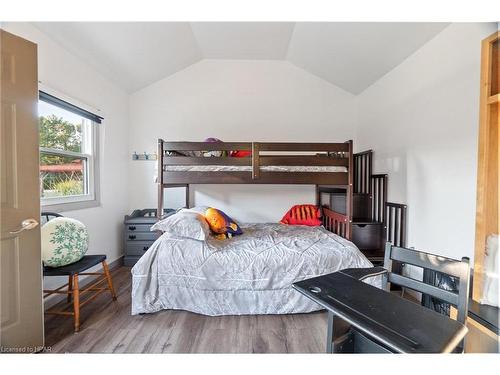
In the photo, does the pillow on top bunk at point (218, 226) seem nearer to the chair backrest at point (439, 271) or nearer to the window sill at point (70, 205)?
the window sill at point (70, 205)

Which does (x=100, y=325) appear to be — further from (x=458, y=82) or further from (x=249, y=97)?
(x=458, y=82)

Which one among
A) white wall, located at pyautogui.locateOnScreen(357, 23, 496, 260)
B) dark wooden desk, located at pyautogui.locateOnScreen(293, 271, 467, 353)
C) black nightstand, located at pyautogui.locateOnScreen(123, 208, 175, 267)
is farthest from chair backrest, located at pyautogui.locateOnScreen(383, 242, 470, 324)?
black nightstand, located at pyautogui.locateOnScreen(123, 208, 175, 267)

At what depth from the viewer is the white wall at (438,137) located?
1616mm

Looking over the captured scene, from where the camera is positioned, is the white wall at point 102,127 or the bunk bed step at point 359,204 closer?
the white wall at point 102,127

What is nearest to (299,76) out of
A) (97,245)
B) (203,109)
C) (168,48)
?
(203,109)

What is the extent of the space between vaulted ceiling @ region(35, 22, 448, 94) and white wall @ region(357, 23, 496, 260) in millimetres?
235

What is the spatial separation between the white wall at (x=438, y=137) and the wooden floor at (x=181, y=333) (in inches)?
50.2

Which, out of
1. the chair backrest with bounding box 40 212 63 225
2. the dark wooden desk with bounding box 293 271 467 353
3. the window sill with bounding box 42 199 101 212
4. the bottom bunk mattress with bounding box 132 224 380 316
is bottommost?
the bottom bunk mattress with bounding box 132 224 380 316

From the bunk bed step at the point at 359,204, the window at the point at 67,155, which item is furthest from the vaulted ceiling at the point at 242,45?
the bunk bed step at the point at 359,204

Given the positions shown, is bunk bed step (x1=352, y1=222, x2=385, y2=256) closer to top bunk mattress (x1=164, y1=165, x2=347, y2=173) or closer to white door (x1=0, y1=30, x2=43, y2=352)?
top bunk mattress (x1=164, y1=165, x2=347, y2=173)

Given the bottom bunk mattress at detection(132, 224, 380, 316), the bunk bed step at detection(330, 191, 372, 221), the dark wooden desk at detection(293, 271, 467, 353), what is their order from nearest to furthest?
1. the dark wooden desk at detection(293, 271, 467, 353)
2. the bottom bunk mattress at detection(132, 224, 380, 316)
3. the bunk bed step at detection(330, 191, 372, 221)

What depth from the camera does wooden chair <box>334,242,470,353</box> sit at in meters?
0.97

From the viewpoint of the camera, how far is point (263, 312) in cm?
188

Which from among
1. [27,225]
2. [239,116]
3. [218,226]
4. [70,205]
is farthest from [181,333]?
[239,116]
